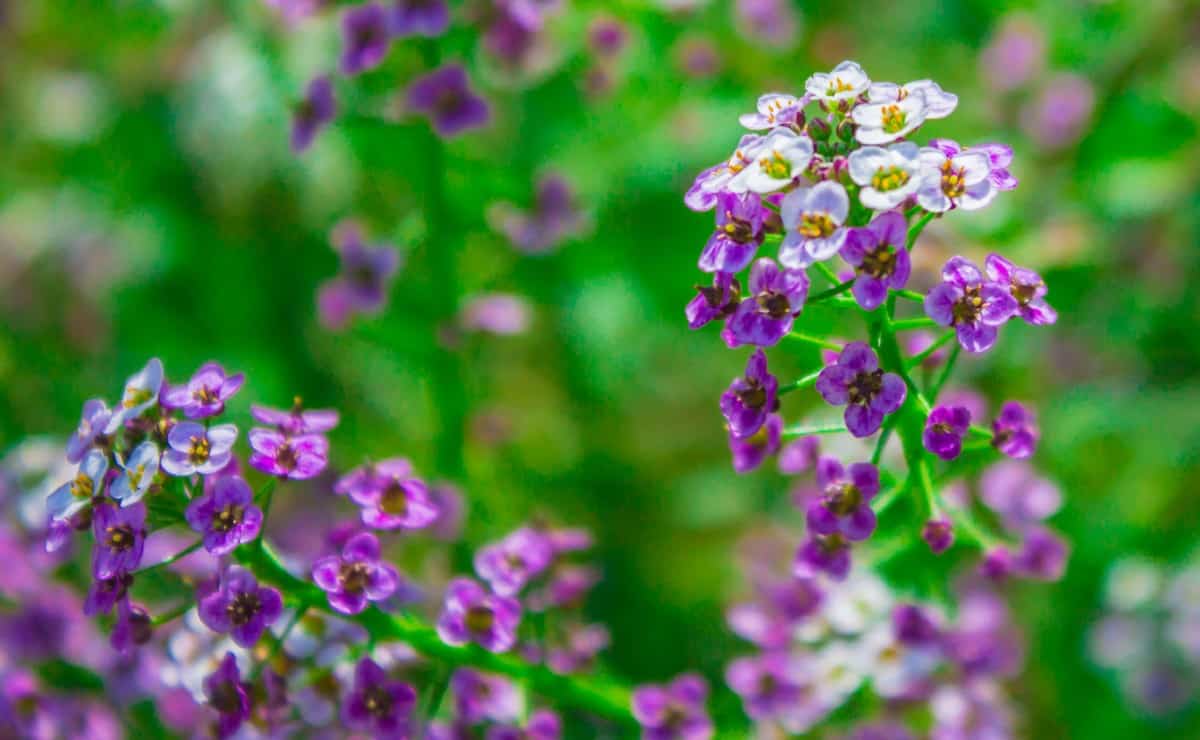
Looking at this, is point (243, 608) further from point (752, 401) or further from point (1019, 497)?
point (1019, 497)

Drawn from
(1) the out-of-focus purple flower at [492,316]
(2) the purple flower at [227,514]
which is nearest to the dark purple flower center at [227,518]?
(2) the purple flower at [227,514]

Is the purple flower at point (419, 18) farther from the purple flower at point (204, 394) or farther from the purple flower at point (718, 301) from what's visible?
the purple flower at point (718, 301)

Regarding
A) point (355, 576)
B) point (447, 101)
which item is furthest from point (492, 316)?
point (355, 576)

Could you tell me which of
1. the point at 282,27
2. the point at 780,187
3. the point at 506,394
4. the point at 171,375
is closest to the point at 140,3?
the point at 282,27

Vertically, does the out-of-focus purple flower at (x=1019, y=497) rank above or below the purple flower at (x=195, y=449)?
above

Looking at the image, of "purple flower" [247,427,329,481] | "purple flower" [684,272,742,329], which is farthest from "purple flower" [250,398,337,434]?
"purple flower" [684,272,742,329]

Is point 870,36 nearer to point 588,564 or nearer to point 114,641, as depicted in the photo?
point 588,564

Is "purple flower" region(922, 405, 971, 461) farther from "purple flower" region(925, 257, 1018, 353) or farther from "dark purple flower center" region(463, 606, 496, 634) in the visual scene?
"dark purple flower center" region(463, 606, 496, 634)
